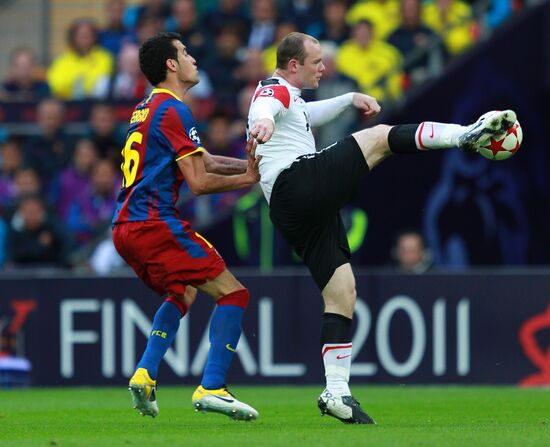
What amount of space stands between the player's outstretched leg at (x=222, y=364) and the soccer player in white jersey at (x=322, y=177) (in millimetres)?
440

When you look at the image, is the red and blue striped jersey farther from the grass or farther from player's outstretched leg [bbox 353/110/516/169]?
the grass

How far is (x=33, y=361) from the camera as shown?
1330 centimetres

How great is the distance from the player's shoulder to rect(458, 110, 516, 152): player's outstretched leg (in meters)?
1.00

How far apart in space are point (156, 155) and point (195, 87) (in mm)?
8058

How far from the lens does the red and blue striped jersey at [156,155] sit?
8.10 meters

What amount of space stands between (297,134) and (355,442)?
6.69 ft

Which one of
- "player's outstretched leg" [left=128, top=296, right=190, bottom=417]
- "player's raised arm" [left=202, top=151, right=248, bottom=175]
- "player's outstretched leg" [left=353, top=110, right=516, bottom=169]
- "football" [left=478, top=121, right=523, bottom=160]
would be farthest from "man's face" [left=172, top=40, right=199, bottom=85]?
"football" [left=478, top=121, right=523, bottom=160]

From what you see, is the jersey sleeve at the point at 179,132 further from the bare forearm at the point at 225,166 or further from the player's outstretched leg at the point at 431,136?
the player's outstretched leg at the point at 431,136

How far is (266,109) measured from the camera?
25.5 feet

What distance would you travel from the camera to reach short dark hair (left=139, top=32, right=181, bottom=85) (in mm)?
8344

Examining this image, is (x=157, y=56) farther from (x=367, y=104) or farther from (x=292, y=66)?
(x=367, y=104)

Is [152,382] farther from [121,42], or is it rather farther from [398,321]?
[121,42]

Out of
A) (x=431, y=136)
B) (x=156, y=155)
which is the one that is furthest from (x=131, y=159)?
(x=431, y=136)

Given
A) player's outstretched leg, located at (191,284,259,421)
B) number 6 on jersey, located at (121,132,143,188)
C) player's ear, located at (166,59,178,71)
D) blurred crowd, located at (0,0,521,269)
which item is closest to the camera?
player's outstretched leg, located at (191,284,259,421)
